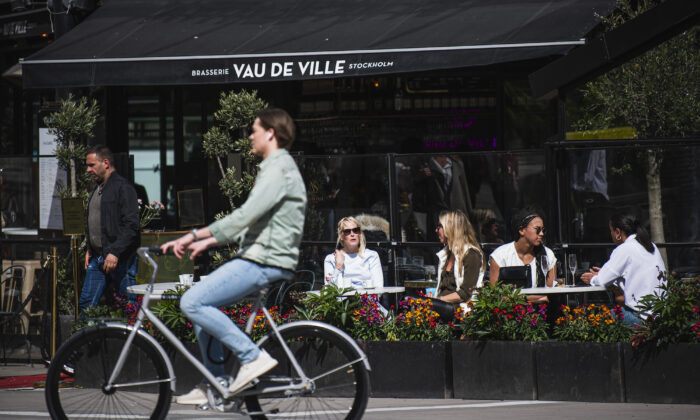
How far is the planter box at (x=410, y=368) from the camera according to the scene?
7.08 metres

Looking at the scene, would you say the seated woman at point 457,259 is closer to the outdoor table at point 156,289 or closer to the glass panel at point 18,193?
the outdoor table at point 156,289

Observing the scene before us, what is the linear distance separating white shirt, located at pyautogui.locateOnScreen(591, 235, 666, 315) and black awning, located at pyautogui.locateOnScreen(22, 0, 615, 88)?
2254 millimetres

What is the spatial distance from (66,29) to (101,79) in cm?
103

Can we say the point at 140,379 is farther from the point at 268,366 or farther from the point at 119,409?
the point at 268,366

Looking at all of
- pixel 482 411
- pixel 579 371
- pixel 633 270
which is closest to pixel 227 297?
pixel 482 411

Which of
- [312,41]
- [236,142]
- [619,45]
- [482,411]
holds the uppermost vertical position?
[312,41]

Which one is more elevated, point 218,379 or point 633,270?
point 633,270

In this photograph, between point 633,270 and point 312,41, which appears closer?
point 633,270

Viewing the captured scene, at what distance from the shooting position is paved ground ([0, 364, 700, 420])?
6.30 m

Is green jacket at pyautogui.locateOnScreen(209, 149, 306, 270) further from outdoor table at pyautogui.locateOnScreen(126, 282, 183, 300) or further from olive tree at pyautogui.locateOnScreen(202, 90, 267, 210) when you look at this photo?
olive tree at pyautogui.locateOnScreen(202, 90, 267, 210)

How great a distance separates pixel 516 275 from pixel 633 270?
96 centimetres

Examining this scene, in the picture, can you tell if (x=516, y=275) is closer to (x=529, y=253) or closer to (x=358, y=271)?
(x=529, y=253)

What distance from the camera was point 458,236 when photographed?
27.4ft

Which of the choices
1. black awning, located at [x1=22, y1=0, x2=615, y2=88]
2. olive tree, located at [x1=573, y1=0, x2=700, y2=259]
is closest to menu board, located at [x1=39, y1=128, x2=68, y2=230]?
black awning, located at [x1=22, y1=0, x2=615, y2=88]
